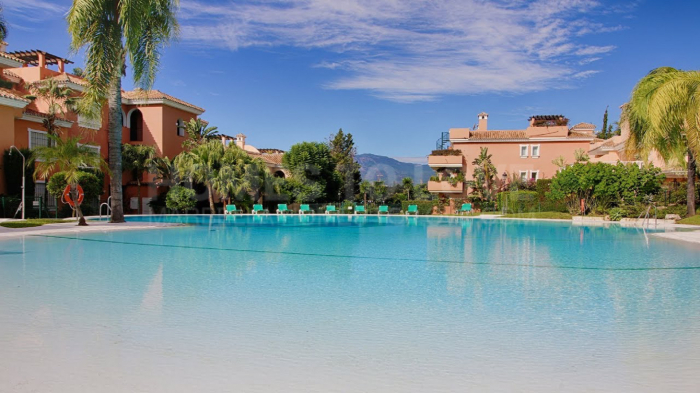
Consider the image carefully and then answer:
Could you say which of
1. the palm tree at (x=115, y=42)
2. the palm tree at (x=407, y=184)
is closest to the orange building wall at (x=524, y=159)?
the palm tree at (x=407, y=184)

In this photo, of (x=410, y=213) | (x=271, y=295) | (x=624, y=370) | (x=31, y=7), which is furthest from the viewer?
(x=410, y=213)

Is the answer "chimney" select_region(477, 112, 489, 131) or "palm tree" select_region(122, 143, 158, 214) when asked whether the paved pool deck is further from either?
"chimney" select_region(477, 112, 489, 131)

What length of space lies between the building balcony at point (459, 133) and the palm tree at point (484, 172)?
2.74m

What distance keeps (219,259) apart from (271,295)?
4404mm

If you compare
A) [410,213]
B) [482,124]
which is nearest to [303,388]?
[410,213]

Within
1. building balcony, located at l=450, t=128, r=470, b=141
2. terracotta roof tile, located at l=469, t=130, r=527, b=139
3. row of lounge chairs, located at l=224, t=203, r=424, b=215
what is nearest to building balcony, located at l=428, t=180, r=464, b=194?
building balcony, located at l=450, t=128, r=470, b=141

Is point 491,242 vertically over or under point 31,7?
under

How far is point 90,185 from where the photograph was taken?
2402 centimetres

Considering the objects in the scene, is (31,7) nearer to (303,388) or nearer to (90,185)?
(90,185)

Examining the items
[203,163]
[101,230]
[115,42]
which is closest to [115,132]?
[115,42]

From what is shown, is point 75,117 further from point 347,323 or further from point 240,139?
point 347,323

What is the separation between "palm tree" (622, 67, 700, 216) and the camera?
18578 mm

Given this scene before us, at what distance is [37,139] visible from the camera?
997 inches

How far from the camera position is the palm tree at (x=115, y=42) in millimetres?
17911
